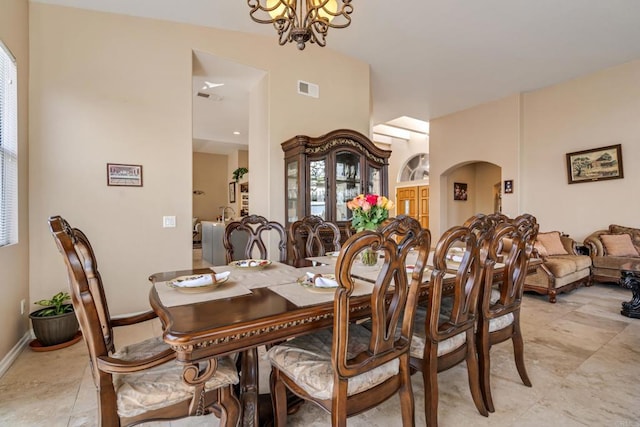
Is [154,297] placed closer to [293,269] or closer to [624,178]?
[293,269]

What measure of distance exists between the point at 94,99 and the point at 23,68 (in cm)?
52

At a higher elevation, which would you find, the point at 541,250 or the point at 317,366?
the point at 541,250

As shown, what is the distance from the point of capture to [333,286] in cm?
152

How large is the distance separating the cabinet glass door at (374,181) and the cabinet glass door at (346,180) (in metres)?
0.16

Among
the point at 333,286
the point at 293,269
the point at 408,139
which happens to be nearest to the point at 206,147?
the point at 408,139

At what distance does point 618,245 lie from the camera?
4.44 meters

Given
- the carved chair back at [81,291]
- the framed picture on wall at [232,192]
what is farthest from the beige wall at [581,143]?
the framed picture on wall at [232,192]

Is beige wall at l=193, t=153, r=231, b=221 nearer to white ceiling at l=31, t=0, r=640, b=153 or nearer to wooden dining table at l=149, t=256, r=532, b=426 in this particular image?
white ceiling at l=31, t=0, r=640, b=153

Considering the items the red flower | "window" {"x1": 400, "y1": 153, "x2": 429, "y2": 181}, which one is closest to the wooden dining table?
the red flower

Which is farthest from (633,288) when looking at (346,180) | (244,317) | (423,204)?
(423,204)

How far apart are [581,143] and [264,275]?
590 cm

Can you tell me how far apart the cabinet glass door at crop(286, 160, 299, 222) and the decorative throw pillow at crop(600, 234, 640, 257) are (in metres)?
4.56

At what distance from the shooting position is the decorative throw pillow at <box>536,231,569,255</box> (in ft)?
15.2

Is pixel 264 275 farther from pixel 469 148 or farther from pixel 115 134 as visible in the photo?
pixel 469 148
